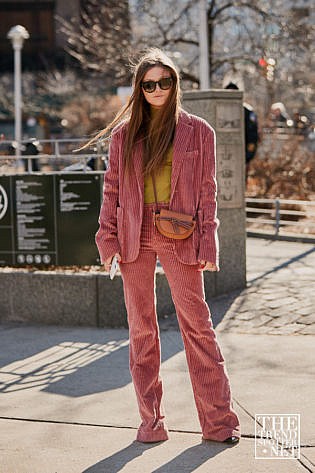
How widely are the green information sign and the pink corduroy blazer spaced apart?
11.9ft

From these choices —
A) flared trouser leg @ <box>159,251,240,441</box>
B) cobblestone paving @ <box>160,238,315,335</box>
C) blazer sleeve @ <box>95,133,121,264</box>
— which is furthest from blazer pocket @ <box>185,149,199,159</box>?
cobblestone paving @ <box>160,238,315,335</box>

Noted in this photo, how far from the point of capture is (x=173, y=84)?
4512mm

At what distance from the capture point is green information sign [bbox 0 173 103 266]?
8.26 meters

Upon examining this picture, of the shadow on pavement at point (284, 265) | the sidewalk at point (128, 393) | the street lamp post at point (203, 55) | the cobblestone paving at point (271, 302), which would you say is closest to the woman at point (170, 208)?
the sidewalk at point (128, 393)

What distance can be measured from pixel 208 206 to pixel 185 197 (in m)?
0.12

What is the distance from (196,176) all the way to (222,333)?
3.11 meters

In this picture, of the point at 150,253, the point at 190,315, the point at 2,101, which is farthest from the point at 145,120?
the point at 2,101

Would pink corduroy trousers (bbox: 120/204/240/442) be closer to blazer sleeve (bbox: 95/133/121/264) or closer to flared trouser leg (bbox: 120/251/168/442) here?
flared trouser leg (bbox: 120/251/168/442)

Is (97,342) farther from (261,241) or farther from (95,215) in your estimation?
(261,241)

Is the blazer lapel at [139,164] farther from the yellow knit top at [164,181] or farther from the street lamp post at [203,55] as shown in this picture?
the street lamp post at [203,55]

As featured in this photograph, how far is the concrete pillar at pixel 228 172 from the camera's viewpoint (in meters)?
8.75

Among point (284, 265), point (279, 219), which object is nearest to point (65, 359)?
point (284, 265)

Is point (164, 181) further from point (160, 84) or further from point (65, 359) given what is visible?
point (65, 359)

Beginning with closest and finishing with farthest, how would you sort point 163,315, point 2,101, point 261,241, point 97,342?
1. point 97,342
2. point 163,315
3. point 261,241
4. point 2,101
